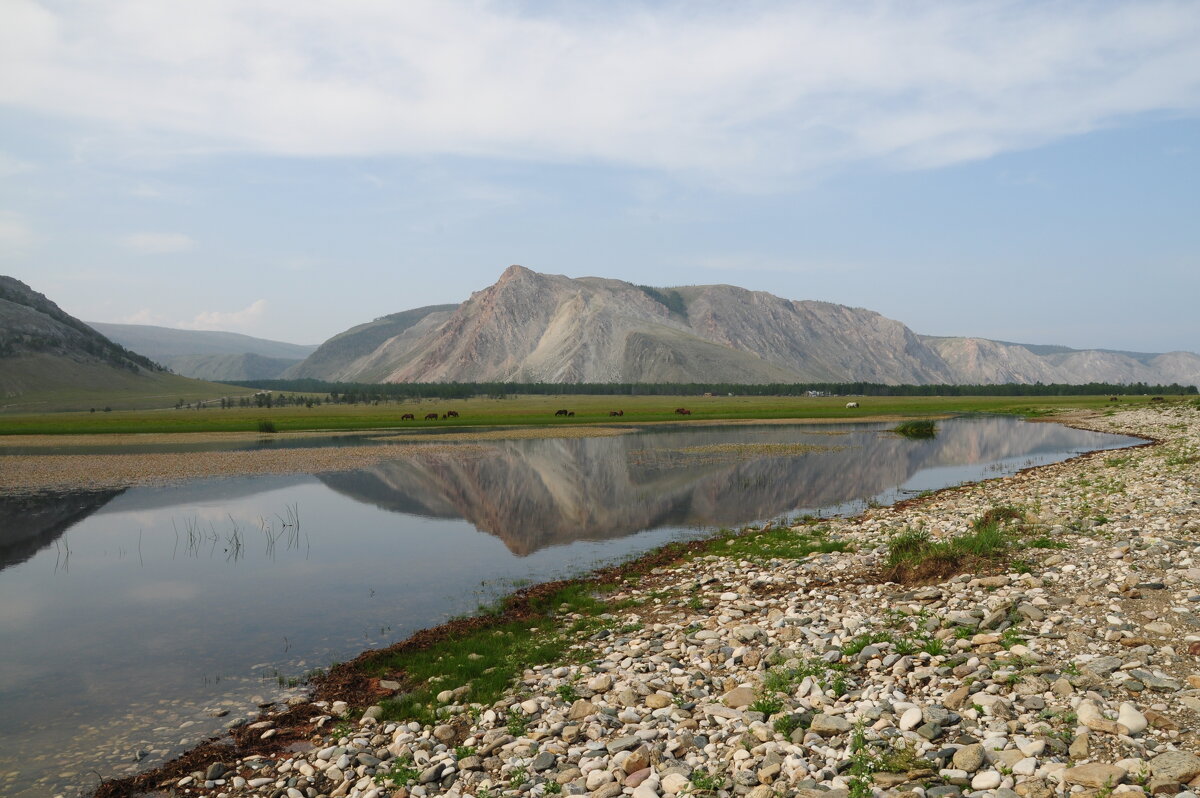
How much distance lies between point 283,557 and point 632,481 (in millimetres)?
21390

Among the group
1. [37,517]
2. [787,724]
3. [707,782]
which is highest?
[787,724]

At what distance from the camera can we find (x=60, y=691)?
14.1 metres

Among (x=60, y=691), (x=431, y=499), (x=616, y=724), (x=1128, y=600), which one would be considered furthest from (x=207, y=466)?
(x=1128, y=600)

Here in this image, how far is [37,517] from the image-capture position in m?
34.3

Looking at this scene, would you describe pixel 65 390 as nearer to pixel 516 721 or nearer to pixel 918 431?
pixel 918 431

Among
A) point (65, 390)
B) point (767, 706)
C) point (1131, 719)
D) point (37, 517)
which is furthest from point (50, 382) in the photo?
point (1131, 719)

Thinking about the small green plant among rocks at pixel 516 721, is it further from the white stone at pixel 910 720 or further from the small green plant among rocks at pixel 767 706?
the white stone at pixel 910 720

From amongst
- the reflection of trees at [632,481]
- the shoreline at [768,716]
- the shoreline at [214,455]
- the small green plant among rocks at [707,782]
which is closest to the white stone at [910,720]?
the shoreline at [768,716]

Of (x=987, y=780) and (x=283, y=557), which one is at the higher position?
(x=987, y=780)

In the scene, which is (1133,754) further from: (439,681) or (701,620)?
(439,681)

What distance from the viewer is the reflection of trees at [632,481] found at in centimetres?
3130

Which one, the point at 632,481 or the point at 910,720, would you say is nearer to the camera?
the point at 910,720

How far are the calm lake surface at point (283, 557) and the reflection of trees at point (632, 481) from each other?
0.75 ft

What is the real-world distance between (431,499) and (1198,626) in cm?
3263
